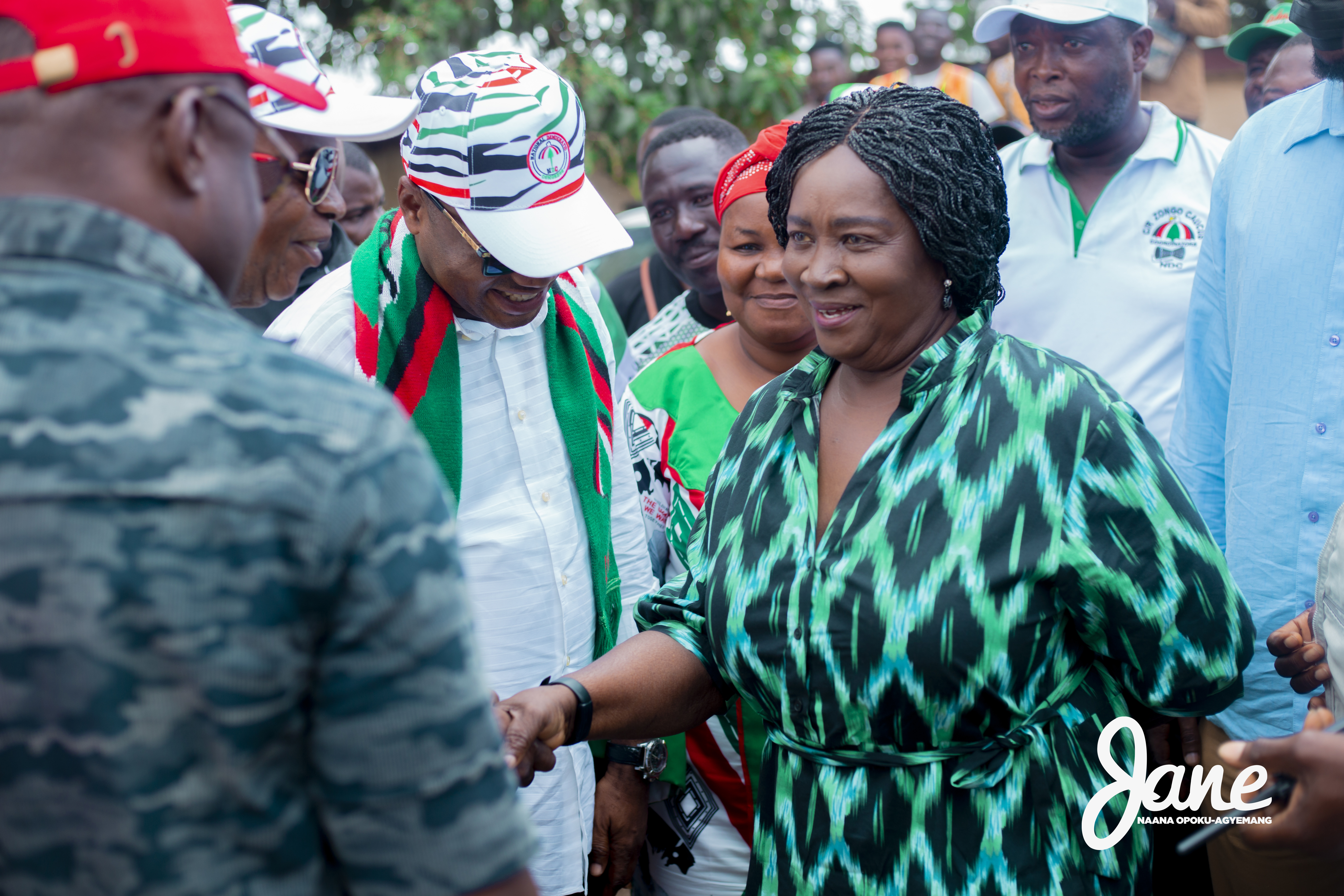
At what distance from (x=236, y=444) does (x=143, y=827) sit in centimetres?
36

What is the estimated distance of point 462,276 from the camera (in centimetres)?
244

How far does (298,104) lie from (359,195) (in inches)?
107

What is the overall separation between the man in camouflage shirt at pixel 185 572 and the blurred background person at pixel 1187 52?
5965 mm

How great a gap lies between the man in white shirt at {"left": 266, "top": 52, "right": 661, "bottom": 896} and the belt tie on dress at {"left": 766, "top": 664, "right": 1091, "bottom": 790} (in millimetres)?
784

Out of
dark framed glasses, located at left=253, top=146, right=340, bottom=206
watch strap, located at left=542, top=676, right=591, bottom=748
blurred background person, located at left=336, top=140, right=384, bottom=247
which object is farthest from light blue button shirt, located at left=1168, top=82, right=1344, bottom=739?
blurred background person, located at left=336, top=140, right=384, bottom=247

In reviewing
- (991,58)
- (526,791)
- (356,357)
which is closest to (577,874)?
(526,791)

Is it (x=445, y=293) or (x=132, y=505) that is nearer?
(x=132, y=505)

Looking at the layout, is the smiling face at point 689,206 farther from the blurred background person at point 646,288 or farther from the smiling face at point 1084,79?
the smiling face at point 1084,79

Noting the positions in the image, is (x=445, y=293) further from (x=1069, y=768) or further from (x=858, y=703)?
(x=1069, y=768)

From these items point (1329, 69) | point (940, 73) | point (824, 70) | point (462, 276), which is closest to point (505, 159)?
point (462, 276)

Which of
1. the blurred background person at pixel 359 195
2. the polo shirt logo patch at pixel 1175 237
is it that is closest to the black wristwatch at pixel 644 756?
the polo shirt logo patch at pixel 1175 237

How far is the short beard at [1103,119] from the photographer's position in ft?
12.2

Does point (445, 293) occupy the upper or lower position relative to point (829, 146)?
lower

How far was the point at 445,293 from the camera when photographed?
2.49m
